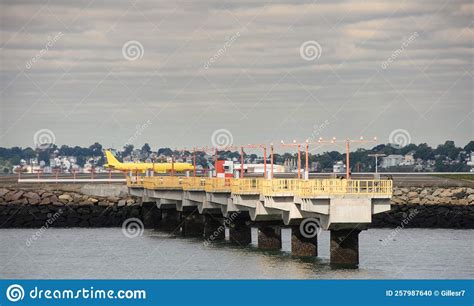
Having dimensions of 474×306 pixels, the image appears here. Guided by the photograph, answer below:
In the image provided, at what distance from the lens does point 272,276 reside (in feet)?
248

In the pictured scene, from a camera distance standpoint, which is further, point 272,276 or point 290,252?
point 290,252

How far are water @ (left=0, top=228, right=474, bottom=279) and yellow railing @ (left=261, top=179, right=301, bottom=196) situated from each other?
401 centimetres

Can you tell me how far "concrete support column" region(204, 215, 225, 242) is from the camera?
10759 cm

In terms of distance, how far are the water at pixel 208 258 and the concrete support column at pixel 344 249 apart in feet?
2.55

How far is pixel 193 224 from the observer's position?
114 metres

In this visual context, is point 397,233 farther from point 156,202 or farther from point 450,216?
point 156,202

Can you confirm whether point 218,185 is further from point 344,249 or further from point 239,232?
point 344,249

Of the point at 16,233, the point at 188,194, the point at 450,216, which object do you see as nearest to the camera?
the point at 188,194

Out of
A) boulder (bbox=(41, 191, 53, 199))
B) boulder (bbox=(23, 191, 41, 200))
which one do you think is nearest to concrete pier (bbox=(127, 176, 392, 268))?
boulder (bbox=(23, 191, 41, 200))

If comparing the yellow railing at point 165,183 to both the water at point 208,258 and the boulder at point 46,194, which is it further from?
the boulder at point 46,194

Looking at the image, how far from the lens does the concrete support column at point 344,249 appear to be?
77750 millimetres

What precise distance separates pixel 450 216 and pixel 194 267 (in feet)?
162

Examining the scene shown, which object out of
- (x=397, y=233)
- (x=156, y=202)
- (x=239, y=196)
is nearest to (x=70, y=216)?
(x=156, y=202)

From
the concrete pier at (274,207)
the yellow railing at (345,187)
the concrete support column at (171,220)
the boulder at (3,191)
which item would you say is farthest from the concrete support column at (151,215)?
the yellow railing at (345,187)
